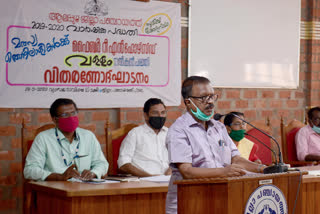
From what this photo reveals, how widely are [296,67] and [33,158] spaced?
3.63 meters

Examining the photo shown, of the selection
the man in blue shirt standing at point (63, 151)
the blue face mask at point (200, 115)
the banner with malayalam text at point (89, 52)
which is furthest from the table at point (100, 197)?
the banner with malayalam text at point (89, 52)

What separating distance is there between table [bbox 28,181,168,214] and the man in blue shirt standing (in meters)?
0.23

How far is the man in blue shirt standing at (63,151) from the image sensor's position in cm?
373

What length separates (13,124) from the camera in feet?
15.2

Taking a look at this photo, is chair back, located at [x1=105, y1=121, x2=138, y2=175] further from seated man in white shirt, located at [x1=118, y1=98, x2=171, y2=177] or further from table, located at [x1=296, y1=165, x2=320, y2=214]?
table, located at [x1=296, y1=165, x2=320, y2=214]

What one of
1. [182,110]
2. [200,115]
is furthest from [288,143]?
[200,115]

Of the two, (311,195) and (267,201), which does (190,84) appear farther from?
(311,195)

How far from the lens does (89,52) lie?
4.94 meters

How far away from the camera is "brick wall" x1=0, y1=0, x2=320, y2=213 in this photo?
15.3 ft

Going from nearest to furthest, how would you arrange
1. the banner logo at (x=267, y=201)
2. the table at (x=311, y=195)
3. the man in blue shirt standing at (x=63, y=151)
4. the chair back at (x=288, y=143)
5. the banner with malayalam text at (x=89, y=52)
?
the banner logo at (x=267, y=201)
the table at (x=311, y=195)
the man in blue shirt standing at (x=63, y=151)
the banner with malayalam text at (x=89, y=52)
the chair back at (x=288, y=143)

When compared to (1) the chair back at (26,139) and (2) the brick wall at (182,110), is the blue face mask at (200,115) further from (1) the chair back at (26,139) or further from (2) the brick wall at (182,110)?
(2) the brick wall at (182,110)

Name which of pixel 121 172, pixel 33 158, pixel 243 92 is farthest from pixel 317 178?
pixel 243 92

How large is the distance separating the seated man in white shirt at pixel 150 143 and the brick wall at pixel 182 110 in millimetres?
509

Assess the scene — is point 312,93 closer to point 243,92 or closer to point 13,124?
point 243,92
